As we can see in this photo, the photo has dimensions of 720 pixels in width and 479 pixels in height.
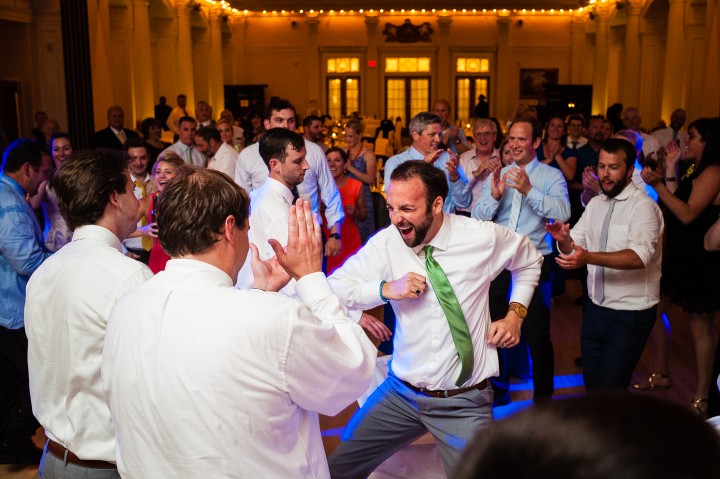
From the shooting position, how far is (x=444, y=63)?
2336 cm

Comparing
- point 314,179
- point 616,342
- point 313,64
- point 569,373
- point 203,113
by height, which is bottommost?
point 569,373

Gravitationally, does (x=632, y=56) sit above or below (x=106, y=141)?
above

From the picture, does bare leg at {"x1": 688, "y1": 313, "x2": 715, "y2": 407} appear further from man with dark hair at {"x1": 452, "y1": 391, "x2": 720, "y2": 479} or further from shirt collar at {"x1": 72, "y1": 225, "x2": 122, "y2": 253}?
man with dark hair at {"x1": 452, "y1": 391, "x2": 720, "y2": 479}

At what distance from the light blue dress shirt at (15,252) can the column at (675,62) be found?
1343 centimetres

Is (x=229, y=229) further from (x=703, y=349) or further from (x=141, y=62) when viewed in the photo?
(x=141, y=62)

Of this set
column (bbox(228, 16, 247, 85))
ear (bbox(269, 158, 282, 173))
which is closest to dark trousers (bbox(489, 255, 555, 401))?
ear (bbox(269, 158, 282, 173))

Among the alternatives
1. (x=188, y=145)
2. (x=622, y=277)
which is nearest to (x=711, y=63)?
(x=188, y=145)

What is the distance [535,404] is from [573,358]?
4630 mm

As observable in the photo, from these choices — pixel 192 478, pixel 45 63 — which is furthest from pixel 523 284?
pixel 45 63

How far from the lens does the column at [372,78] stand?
23.1m

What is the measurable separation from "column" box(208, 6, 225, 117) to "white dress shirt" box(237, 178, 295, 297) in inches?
715

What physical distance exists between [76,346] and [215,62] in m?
20.1

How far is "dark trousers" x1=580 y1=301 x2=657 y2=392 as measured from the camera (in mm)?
3285

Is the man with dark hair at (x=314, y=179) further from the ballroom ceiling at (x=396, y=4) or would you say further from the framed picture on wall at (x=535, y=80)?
the framed picture on wall at (x=535, y=80)
